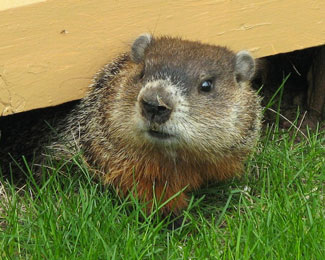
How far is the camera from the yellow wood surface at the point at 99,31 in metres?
4.53

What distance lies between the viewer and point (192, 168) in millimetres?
4547

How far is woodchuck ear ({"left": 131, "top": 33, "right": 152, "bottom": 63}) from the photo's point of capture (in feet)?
15.2

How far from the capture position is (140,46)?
4676 mm

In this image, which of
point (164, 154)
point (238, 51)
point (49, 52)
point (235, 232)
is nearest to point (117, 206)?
point (164, 154)

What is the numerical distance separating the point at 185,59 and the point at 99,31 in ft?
2.30

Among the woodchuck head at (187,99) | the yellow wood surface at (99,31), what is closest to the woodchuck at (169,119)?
the woodchuck head at (187,99)

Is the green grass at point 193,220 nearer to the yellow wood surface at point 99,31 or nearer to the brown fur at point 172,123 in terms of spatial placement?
the brown fur at point 172,123

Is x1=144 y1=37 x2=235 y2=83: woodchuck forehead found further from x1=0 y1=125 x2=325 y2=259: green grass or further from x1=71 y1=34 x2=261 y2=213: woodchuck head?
x1=0 y1=125 x2=325 y2=259: green grass

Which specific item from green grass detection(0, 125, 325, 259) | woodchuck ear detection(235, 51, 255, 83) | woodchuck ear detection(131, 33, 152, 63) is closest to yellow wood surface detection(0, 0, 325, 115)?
woodchuck ear detection(131, 33, 152, 63)

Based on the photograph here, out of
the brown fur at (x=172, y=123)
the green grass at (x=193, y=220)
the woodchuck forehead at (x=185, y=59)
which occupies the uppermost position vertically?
the woodchuck forehead at (x=185, y=59)

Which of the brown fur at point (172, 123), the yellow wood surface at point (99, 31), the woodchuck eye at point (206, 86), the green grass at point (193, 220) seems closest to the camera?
the green grass at point (193, 220)

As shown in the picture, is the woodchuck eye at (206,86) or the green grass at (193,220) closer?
the green grass at (193,220)

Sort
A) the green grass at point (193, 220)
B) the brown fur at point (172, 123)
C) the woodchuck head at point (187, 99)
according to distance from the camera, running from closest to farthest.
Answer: the green grass at point (193, 220)
the woodchuck head at point (187, 99)
the brown fur at point (172, 123)

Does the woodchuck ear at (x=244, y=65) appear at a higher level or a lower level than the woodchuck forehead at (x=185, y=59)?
lower
